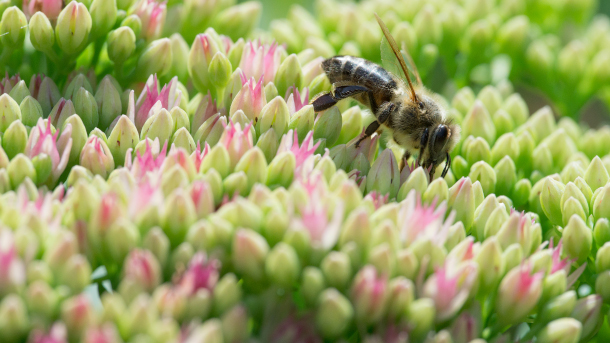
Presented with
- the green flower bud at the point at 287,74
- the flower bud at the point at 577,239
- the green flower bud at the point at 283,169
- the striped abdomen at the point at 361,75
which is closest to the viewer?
the green flower bud at the point at 283,169

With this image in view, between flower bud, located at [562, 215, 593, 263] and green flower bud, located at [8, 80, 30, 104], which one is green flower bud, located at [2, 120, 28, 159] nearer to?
green flower bud, located at [8, 80, 30, 104]

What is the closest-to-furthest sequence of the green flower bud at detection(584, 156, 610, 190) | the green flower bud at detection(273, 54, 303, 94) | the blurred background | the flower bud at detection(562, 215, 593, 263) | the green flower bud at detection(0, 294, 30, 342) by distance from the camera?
1. the green flower bud at detection(0, 294, 30, 342)
2. the flower bud at detection(562, 215, 593, 263)
3. the green flower bud at detection(584, 156, 610, 190)
4. the green flower bud at detection(273, 54, 303, 94)
5. the blurred background

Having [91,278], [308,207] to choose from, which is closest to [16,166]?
[91,278]

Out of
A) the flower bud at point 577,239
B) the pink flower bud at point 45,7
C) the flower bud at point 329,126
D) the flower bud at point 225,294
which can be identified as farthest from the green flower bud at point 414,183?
the pink flower bud at point 45,7

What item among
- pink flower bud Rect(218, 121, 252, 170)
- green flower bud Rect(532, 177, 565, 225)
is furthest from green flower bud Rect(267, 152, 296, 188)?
green flower bud Rect(532, 177, 565, 225)

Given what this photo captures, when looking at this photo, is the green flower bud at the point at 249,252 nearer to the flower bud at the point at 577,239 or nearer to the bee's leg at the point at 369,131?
the bee's leg at the point at 369,131

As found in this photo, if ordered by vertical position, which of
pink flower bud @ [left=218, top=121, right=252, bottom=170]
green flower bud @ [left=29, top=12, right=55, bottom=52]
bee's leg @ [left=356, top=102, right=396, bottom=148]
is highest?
green flower bud @ [left=29, top=12, right=55, bottom=52]

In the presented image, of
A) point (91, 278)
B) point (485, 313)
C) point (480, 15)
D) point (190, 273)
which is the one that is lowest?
point (485, 313)

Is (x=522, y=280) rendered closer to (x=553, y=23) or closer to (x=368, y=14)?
(x=368, y=14)
